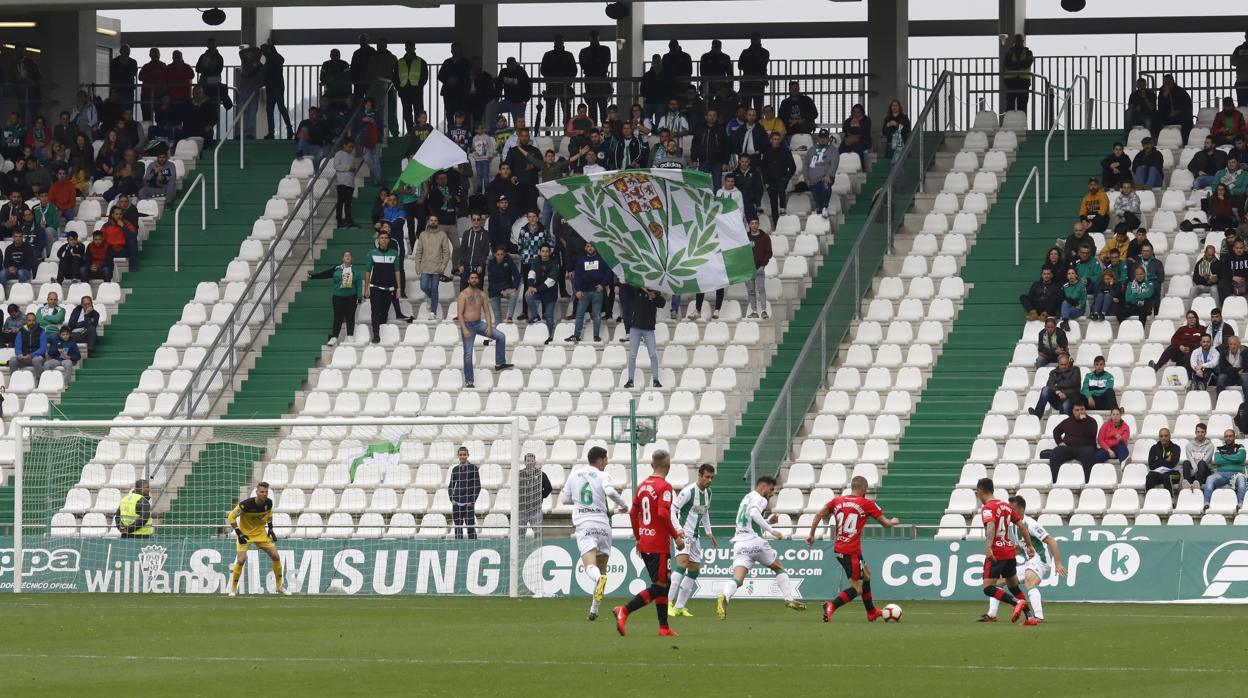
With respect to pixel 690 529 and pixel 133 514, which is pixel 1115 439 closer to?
pixel 690 529

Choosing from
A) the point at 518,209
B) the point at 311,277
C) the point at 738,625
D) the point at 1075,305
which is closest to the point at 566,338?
the point at 518,209

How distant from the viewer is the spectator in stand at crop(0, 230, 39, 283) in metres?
35.6

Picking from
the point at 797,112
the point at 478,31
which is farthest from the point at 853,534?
the point at 478,31

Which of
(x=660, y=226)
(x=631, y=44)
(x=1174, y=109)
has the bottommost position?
(x=660, y=226)

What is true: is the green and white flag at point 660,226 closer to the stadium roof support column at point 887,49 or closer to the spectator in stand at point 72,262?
the stadium roof support column at point 887,49

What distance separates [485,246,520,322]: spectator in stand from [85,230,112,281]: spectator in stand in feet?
22.6

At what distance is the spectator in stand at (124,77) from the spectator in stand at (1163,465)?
71.2 ft

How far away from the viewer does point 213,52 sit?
40000 mm

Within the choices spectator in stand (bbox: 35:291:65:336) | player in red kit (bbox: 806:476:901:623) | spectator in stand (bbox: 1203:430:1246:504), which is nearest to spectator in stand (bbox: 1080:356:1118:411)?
spectator in stand (bbox: 1203:430:1246:504)

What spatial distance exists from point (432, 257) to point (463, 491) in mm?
6369

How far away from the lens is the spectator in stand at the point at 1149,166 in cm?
3344

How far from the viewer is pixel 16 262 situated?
35594 millimetres

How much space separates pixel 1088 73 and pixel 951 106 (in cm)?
327

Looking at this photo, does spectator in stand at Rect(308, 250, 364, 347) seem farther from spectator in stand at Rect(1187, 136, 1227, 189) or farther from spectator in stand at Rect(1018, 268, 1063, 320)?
spectator in stand at Rect(1187, 136, 1227, 189)
